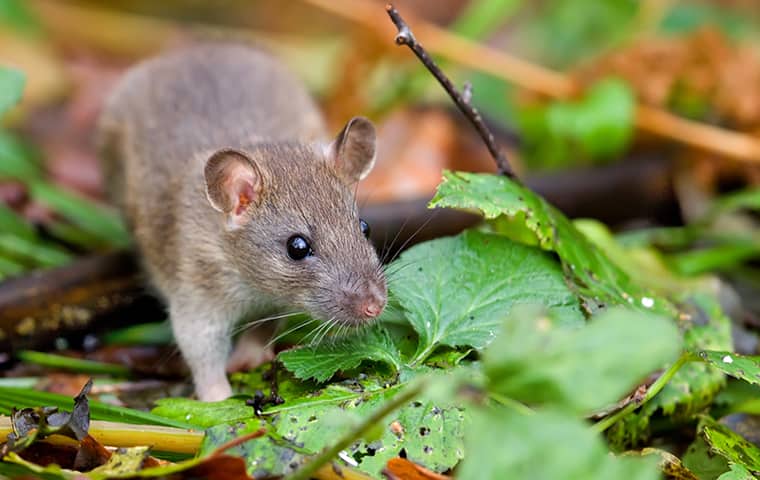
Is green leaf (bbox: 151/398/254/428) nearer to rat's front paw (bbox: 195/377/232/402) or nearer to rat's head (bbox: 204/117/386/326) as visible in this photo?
rat's front paw (bbox: 195/377/232/402)

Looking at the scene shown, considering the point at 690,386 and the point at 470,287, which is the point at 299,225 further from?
the point at 690,386

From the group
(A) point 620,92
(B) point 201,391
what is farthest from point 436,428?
(A) point 620,92

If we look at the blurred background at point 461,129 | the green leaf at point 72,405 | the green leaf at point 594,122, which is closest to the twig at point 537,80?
the blurred background at point 461,129

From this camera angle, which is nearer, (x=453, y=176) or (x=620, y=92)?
(x=453, y=176)

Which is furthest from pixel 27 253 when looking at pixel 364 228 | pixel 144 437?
pixel 144 437

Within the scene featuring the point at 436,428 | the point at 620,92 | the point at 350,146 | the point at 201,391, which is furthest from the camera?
A: the point at 620,92

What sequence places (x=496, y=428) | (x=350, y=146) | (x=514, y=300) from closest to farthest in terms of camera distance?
(x=496, y=428), (x=514, y=300), (x=350, y=146)

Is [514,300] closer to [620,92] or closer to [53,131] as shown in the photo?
[620,92]

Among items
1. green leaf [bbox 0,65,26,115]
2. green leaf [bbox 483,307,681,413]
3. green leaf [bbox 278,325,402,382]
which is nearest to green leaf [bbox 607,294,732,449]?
green leaf [bbox 278,325,402,382]
